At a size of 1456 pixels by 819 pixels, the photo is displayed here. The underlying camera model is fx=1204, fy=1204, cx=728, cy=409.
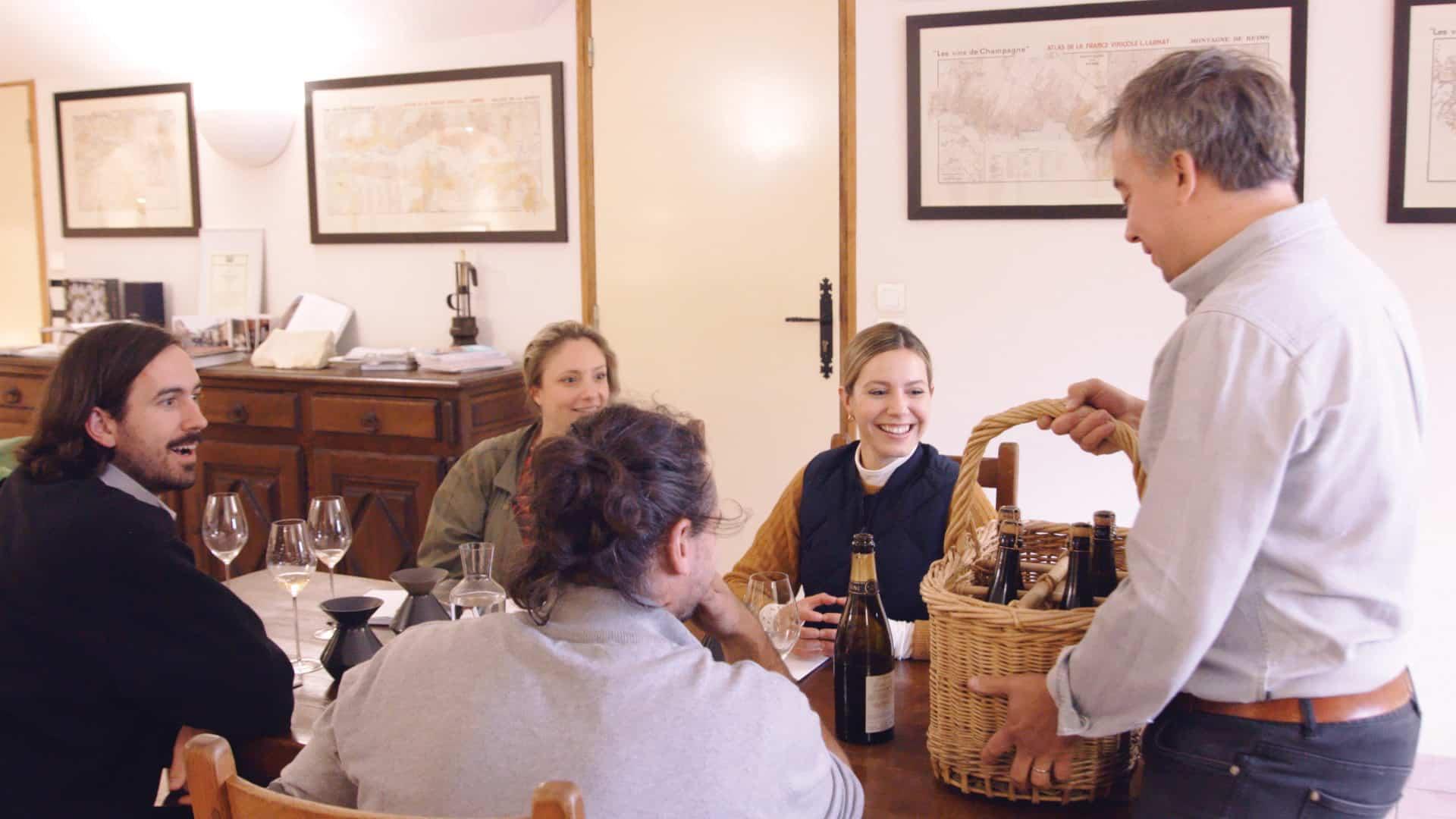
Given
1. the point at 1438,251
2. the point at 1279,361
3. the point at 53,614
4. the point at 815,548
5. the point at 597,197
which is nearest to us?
the point at 1279,361

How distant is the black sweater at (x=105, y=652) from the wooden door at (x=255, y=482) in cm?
238

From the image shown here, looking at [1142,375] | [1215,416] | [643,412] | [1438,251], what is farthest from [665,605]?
[1438,251]

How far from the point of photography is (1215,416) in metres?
1.14

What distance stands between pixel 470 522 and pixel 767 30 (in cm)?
201

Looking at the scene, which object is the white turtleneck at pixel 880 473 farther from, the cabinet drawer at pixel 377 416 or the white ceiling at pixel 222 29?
the white ceiling at pixel 222 29

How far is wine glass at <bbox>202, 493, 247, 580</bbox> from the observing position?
2.01 meters

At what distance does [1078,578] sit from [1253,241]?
0.47 metres

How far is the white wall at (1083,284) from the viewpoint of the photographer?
3.21 m

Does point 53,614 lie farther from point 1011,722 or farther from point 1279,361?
point 1279,361

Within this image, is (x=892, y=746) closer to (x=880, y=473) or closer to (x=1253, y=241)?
(x=1253, y=241)

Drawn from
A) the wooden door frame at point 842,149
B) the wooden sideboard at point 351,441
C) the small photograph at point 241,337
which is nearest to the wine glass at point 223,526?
the wooden sideboard at point 351,441

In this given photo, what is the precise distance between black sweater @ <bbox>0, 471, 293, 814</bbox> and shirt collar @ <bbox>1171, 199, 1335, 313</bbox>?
1.28 m

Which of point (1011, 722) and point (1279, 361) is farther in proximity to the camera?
point (1011, 722)

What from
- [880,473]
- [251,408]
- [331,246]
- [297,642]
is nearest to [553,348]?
[880,473]
